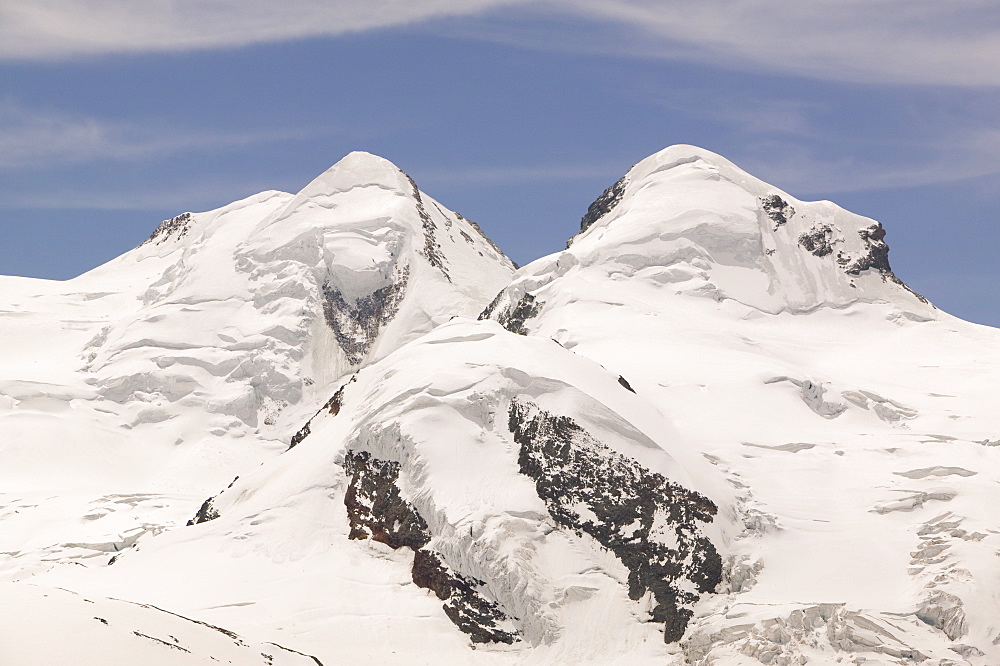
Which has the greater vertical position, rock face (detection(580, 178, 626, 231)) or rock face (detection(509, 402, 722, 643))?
rock face (detection(580, 178, 626, 231))

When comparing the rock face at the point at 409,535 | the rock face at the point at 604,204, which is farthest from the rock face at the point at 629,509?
the rock face at the point at 604,204

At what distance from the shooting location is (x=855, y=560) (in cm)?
6297

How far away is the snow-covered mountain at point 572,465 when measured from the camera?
196 ft

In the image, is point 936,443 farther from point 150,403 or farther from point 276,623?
point 150,403

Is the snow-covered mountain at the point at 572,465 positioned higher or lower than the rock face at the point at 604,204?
lower

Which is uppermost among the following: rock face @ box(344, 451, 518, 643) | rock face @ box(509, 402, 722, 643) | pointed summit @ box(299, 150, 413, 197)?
pointed summit @ box(299, 150, 413, 197)

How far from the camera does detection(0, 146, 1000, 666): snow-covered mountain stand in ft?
196

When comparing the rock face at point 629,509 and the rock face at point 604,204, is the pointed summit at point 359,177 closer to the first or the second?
the rock face at point 604,204

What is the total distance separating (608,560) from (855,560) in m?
12.2

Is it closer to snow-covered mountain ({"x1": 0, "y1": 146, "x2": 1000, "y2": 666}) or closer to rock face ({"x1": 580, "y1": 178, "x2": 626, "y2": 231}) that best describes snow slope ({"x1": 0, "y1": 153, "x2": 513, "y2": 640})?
snow-covered mountain ({"x1": 0, "y1": 146, "x2": 1000, "y2": 666})

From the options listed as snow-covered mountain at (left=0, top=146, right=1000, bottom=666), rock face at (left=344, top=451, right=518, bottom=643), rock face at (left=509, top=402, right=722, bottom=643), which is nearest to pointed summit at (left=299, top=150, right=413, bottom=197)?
snow-covered mountain at (left=0, top=146, right=1000, bottom=666)

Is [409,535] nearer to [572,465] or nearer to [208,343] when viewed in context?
[572,465]

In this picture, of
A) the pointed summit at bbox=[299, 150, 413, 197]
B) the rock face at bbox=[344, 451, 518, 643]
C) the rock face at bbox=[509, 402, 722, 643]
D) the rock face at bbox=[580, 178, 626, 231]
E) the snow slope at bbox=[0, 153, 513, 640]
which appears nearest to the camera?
the rock face at bbox=[344, 451, 518, 643]

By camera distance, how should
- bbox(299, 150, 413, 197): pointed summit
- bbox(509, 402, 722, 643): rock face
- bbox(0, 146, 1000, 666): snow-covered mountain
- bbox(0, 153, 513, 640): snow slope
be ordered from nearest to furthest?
bbox(0, 146, 1000, 666): snow-covered mountain < bbox(509, 402, 722, 643): rock face < bbox(0, 153, 513, 640): snow slope < bbox(299, 150, 413, 197): pointed summit
